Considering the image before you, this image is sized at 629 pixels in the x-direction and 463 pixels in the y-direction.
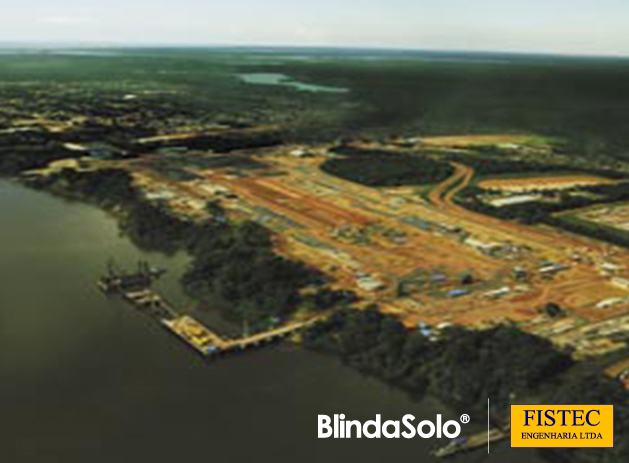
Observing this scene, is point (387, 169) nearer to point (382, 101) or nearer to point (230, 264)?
point (230, 264)

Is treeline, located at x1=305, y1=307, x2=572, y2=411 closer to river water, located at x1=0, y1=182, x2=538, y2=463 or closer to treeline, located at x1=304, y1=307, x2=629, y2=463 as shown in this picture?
treeline, located at x1=304, y1=307, x2=629, y2=463

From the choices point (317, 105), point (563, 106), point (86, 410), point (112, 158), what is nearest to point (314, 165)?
point (112, 158)

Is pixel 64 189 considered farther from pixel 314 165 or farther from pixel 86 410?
pixel 86 410

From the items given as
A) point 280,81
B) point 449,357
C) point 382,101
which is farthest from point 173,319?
point 280,81

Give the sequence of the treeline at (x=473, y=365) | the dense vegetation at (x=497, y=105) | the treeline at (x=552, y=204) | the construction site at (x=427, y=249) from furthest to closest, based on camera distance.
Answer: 1. the dense vegetation at (x=497, y=105)
2. the treeline at (x=552, y=204)
3. the construction site at (x=427, y=249)
4. the treeline at (x=473, y=365)

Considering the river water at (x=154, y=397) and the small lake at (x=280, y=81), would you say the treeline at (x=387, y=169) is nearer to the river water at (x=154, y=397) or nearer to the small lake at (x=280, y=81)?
the river water at (x=154, y=397)

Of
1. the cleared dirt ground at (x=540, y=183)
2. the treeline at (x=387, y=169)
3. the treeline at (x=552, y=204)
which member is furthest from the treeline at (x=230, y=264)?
the cleared dirt ground at (x=540, y=183)
